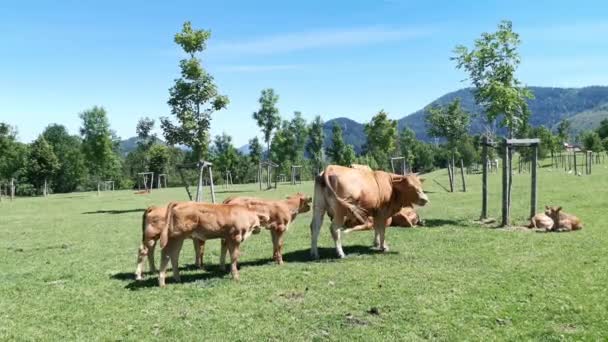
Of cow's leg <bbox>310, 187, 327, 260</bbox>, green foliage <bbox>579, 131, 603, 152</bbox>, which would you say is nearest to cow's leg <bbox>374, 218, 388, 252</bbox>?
cow's leg <bbox>310, 187, 327, 260</bbox>

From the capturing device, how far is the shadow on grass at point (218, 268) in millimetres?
11328

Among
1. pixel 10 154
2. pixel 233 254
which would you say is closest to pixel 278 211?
pixel 233 254

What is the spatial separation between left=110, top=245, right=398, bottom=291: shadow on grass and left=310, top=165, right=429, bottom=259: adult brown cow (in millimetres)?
406

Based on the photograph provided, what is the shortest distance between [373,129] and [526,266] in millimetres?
43832

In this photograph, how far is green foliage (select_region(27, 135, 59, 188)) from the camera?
246ft

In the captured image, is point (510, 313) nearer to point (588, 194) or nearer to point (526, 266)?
point (526, 266)

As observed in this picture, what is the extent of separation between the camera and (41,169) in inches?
2970

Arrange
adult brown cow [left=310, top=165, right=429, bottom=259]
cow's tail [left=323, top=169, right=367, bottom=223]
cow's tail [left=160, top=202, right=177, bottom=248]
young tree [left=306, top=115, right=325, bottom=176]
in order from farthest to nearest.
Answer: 1. young tree [left=306, top=115, right=325, bottom=176]
2. adult brown cow [left=310, top=165, right=429, bottom=259]
3. cow's tail [left=323, top=169, right=367, bottom=223]
4. cow's tail [left=160, top=202, right=177, bottom=248]

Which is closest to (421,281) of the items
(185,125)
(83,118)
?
(185,125)

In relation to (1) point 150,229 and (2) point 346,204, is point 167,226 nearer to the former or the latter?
(1) point 150,229

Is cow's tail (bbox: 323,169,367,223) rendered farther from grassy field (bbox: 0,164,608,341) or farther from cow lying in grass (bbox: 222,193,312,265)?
grassy field (bbox: 0,164,608,341)

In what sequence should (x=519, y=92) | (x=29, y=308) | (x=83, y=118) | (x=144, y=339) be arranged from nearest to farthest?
(x=144, y=339) < (x=29, y=308) < (x=519, y=92) < (x=83, y=118)

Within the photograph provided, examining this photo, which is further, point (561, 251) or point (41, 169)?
point (41, 169)

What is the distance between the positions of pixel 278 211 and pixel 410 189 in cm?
409
